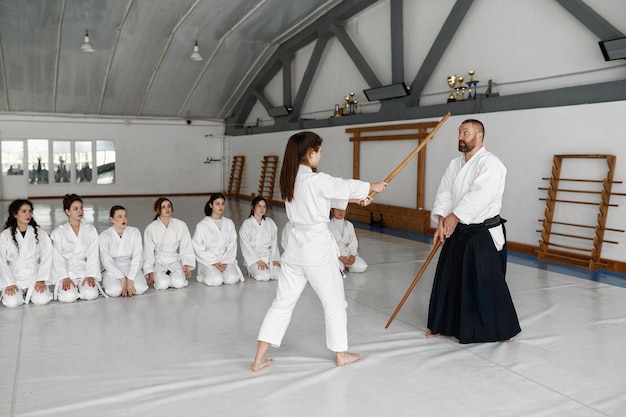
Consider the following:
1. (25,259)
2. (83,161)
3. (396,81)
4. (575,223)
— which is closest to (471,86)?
(396,81)

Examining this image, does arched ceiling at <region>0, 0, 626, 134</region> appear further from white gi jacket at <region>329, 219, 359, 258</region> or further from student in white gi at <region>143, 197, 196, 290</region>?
student in white gi at <region>143, 197, 196, 290</region>

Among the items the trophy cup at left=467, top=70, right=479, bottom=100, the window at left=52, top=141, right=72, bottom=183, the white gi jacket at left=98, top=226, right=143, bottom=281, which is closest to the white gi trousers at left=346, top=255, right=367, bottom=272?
the white gi jacket at left=98, top=226, right=143, bottom=281

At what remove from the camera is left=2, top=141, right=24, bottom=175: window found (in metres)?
16.0

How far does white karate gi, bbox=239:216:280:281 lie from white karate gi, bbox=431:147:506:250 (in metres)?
2.46

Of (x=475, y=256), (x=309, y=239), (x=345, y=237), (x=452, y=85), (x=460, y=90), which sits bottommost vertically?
(x=345, y=237)

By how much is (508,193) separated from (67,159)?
14.7m

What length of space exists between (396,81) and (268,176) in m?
6.46

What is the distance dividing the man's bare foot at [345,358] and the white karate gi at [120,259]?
8.57 feet

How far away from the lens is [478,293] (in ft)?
11.6

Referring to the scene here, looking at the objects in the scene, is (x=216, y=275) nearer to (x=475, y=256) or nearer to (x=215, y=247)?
(x=215, y=247)

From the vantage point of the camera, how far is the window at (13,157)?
1605 centimetres

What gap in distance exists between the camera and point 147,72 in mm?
14508

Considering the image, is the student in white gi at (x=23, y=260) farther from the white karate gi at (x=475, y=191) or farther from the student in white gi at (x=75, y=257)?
the white karate gi at (x=475, y=191)

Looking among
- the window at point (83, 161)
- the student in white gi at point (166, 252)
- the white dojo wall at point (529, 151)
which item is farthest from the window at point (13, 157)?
the student in white gi at point (166, 252)
